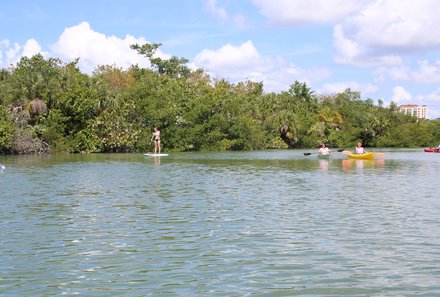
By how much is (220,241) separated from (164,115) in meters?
56.9

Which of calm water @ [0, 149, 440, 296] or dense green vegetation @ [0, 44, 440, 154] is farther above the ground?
dense green vegetation @ [0, 44, 440, 154]

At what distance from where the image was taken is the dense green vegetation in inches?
2314

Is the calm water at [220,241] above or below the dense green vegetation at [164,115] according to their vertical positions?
below

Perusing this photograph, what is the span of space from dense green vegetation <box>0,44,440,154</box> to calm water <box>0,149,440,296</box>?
1560 inches

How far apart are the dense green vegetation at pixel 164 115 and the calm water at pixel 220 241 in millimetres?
39622

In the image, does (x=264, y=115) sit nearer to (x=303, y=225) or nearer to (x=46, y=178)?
(x=46, y=178)

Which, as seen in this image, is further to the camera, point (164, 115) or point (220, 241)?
point (164, 115)

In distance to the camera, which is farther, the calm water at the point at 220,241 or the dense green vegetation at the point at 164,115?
the dense green vegetation at the point at 164,115

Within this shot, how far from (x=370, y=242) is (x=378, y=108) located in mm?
98950

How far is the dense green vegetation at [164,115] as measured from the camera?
5878 centimetres

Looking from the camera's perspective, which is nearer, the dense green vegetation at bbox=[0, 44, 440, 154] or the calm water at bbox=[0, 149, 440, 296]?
the calm water at bbox=[0, 149, 440, 296]

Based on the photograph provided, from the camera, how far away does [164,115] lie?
67750 millimetres

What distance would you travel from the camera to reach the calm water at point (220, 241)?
27.8 ft

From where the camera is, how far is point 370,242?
37.4 ft
